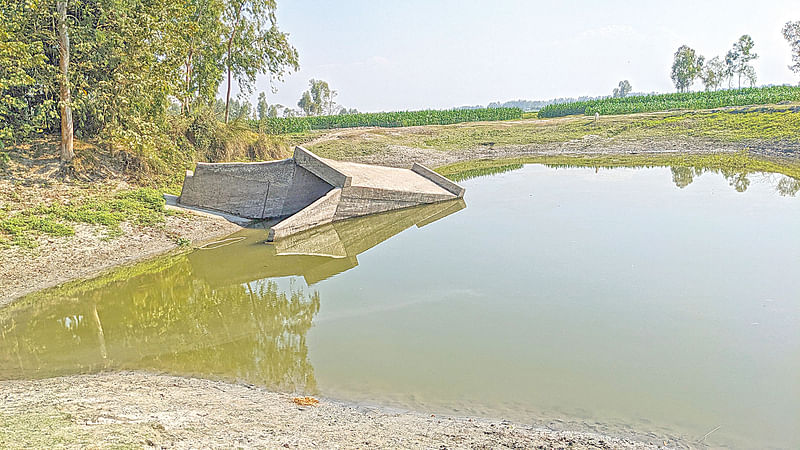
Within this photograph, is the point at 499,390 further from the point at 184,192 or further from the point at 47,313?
the point at 184,192

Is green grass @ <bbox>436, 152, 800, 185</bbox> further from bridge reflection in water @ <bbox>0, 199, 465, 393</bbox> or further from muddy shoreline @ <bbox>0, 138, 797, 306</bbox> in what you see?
bridge reflection in water @ <bbox>0, 199, 465, 393</bbox>

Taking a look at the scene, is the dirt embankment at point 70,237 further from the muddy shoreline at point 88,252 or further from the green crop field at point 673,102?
the green crop field at point 673,102

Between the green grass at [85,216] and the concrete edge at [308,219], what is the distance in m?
2.62

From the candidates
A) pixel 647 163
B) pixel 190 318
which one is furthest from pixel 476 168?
pixel 190 318

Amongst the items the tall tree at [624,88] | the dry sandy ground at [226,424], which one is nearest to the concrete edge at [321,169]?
the dry sandy ground at [226,424]

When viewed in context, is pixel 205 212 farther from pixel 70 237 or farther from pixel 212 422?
pixel 212 422

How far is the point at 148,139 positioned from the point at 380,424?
1146 cm

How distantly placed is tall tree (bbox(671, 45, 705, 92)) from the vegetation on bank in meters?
56.9

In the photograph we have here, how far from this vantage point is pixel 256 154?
827 inches

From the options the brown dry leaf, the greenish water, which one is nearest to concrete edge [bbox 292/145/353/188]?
the greenish water

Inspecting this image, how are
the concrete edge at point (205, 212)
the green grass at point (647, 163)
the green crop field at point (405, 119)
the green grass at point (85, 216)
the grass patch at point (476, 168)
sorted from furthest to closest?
the green crop field at point (405, 119) < the grass patch at point (476, 168) < the green grass at point (647, 163) < the concrete edge at point (205, 212) < the green grass at point (85, 216)

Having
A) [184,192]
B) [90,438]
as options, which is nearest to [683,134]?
[184,192]

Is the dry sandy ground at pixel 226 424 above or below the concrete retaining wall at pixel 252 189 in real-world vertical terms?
below

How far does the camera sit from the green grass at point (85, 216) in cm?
1037
